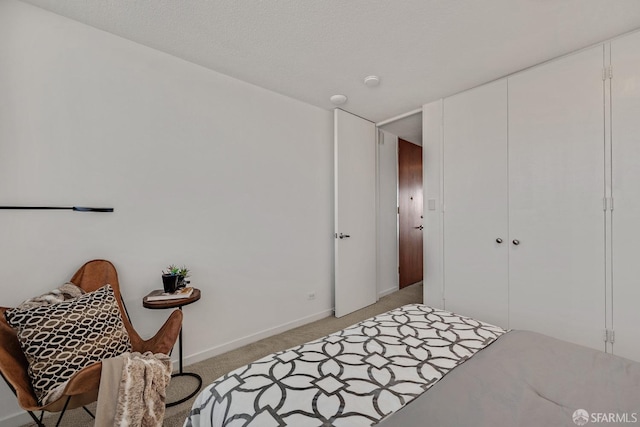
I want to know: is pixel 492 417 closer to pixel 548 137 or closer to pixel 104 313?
pixel 104 313

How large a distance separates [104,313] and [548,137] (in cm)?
352

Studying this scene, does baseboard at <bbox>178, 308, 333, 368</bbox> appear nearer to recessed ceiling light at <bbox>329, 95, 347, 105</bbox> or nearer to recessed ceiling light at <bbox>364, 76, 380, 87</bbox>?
recessed ceiling light at <bbox>329, 95, 347, 105</bbox>

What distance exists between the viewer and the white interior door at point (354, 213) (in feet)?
10.9

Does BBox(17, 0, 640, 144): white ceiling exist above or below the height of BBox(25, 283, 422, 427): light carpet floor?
above

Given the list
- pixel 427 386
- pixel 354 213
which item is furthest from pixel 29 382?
pixel 354 213

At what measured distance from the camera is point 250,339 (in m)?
2.73

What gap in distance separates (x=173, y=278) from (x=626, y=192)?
3.40 metres

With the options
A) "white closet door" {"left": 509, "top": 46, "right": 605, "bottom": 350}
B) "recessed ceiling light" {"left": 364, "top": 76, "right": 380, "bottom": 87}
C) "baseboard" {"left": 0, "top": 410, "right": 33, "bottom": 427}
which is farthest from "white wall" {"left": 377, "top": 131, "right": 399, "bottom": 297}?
"baseboard" {"left": 0, "top": 410, "right": 33, "bottom": 427}

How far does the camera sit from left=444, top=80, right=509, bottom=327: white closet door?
268 cm

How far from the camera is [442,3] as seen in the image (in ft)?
5.69

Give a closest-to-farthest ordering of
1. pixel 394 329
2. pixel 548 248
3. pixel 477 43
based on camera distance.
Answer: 1. pixel 394 329
2. pixel 477 43
3. pixel 548 248

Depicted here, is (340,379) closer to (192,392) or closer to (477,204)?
(192,392)

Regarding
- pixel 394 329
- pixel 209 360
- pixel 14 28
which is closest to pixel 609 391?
pixel 394 329

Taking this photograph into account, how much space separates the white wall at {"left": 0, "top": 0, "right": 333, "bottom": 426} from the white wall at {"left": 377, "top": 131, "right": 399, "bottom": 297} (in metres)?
1.32
